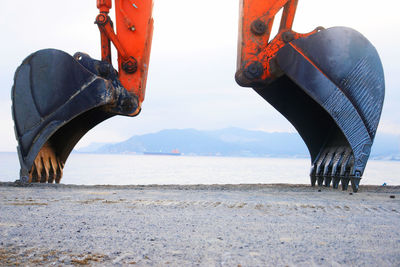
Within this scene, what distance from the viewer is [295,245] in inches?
116

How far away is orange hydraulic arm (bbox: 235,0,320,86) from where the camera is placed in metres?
8.06

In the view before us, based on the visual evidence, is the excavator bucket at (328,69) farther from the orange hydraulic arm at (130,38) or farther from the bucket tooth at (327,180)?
the orange hydraulic arm at (130,38)

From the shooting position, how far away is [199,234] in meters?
3.35

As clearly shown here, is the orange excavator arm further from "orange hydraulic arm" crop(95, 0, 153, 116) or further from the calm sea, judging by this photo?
the calm sea

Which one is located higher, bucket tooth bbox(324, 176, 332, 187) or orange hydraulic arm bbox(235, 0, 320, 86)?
orange hydraulic arm bbox(235, 0, 320, 86)

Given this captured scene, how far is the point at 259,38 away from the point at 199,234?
5436mm

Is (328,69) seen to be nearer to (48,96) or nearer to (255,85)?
(255,85)

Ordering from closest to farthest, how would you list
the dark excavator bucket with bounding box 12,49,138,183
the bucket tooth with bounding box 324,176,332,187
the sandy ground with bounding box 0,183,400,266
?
the sandy ground with bounding box 0,183,400,266
the dark excavator bucket with bounding box 12,49,138,183
the bucket tooth with bounding box 324,176,332,187

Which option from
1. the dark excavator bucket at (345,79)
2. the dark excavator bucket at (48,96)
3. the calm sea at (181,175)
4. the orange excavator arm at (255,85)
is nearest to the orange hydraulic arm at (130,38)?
the orange excavator arm at (255,85)

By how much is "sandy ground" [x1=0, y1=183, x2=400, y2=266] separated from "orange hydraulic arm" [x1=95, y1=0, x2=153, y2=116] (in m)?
3.98

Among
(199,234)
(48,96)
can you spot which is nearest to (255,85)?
(48,96)

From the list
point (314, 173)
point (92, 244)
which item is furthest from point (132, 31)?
point (92, 244)

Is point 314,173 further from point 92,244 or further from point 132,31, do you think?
point 92,244

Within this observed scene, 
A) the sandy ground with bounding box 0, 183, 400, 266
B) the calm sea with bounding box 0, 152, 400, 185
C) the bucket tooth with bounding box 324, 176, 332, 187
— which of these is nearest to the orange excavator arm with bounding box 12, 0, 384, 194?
the bucket tooth with bounding box 324, 176, 332, 187
